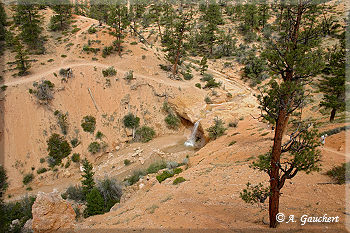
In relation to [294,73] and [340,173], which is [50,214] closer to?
[294,73]

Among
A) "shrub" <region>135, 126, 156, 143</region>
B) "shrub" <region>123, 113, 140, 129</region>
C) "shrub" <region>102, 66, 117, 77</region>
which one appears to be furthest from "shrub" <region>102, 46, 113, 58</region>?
"shrub" <region>135, 126, 156, 143</region>

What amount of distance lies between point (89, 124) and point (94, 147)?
382 centimetres

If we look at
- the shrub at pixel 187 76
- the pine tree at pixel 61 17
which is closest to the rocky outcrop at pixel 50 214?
the shrub at pixel 187 76

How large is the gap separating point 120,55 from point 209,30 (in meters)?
27.5

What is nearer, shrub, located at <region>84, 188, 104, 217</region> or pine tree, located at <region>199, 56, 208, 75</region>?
shrub, located at <region>84, 188, 104, 217</region>

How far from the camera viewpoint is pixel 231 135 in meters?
24.0

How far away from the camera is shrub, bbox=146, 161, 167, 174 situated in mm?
24362

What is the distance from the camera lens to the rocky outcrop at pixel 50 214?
42.8 ft

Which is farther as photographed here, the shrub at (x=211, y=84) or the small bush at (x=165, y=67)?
the small bush at (x=165, y=67)

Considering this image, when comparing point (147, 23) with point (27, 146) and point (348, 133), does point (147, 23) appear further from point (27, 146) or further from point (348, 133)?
point (348, 133)

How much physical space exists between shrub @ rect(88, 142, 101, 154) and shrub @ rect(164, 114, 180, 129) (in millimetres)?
10972

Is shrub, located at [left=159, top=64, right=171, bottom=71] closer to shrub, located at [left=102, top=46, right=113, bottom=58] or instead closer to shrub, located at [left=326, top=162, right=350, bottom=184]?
shrub, located at [left=102, top=46, right=113, bottom=58]

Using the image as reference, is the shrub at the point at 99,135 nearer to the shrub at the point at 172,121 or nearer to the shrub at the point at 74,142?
the shrub at the point at 74,142

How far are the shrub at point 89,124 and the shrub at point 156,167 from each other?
435 inches
